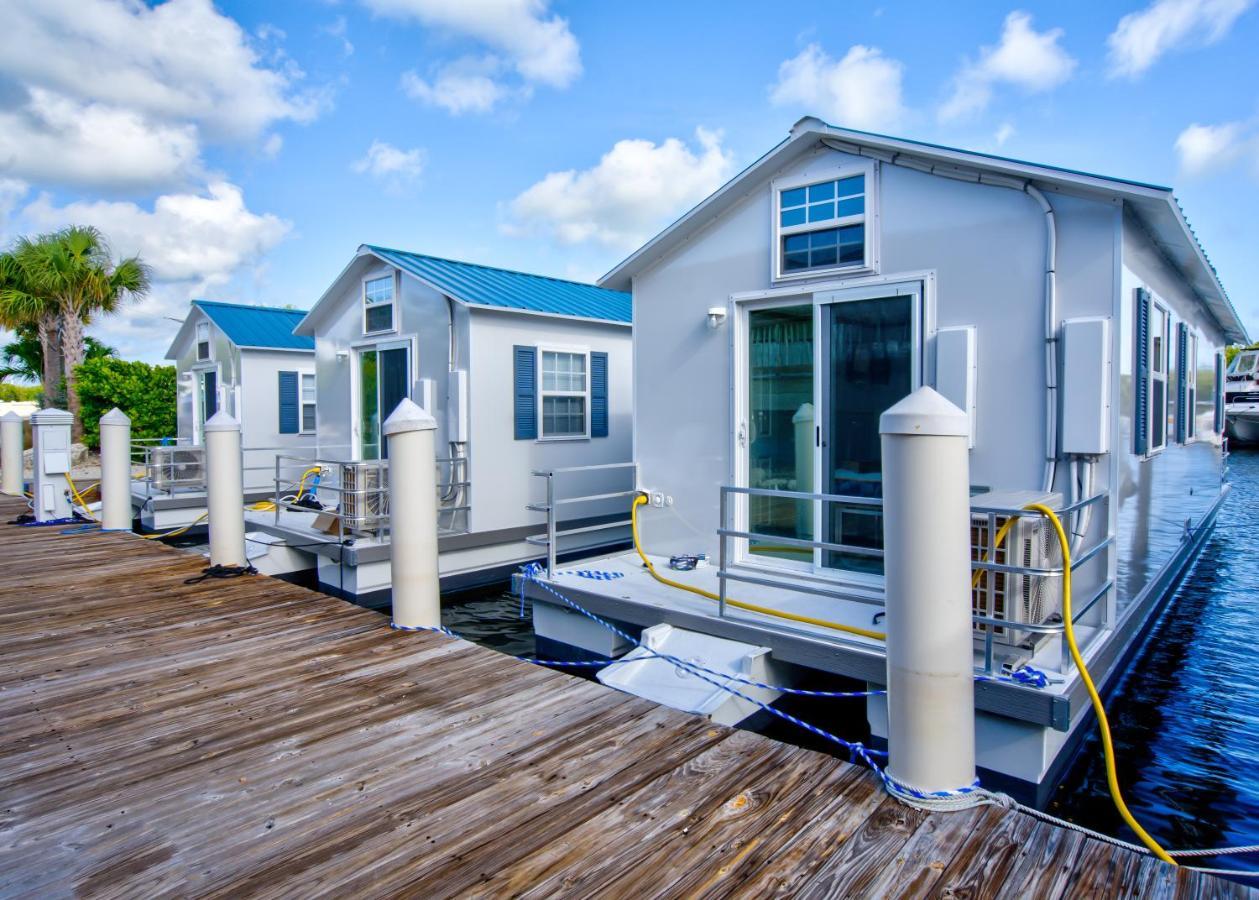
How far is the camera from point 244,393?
41.9ft

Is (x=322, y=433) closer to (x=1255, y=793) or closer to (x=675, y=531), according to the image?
(x=675, y=531)

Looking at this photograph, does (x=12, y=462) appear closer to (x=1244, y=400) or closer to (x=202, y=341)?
(x=202, y=341)

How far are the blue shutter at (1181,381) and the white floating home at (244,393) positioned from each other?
11.6m

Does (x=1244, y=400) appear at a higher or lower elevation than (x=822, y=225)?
lower

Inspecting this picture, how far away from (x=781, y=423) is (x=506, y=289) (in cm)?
520

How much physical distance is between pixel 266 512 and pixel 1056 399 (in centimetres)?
977

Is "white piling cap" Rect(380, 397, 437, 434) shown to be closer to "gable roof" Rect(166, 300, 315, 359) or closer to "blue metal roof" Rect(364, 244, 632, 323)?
"blue metal roof" Rect(364, 244, 632, 323)

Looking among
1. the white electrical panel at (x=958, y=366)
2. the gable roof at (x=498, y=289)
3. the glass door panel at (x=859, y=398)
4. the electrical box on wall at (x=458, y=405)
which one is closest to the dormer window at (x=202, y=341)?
the gable roof at (x=498, y=289)

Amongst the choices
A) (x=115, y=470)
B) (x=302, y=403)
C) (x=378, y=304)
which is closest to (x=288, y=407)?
(x=302, y=403)

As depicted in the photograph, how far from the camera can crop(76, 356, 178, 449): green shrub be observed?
18562 mm

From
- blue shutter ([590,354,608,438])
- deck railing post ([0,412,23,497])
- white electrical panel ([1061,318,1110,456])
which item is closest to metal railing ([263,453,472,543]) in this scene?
blue shutter ([590,354,608,438])

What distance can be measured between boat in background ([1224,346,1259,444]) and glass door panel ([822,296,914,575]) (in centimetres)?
2581

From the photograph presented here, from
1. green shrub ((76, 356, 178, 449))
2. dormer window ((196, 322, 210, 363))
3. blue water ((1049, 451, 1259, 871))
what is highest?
dormer window ((196, 322, 210, 363))

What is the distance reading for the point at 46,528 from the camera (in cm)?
898
